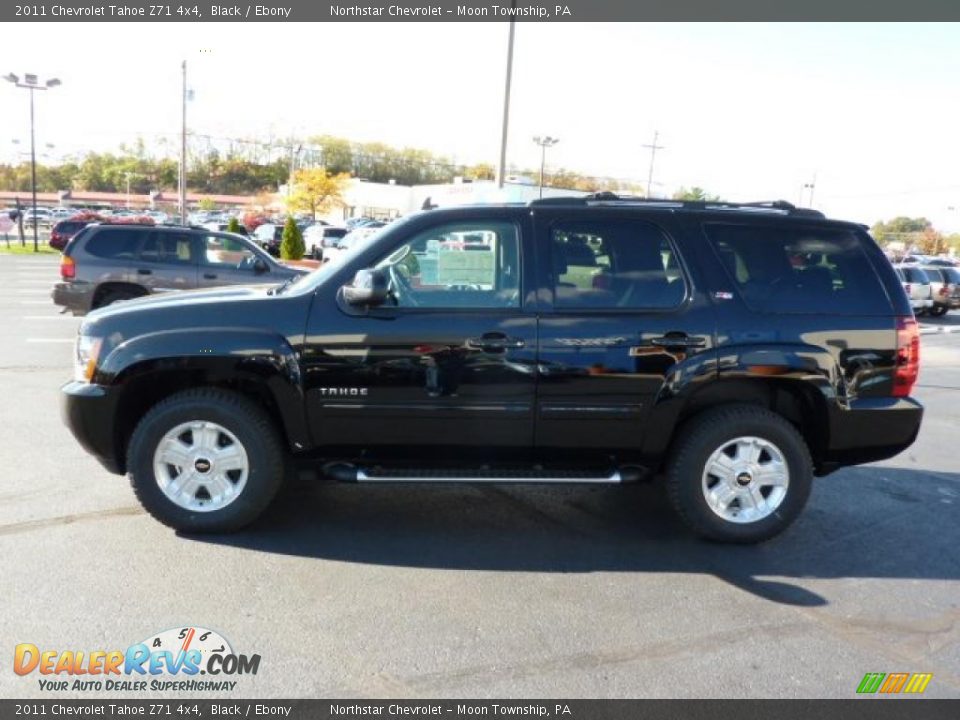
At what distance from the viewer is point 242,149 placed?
420 feet

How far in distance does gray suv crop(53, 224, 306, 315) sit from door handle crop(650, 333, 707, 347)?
8517 millimetres

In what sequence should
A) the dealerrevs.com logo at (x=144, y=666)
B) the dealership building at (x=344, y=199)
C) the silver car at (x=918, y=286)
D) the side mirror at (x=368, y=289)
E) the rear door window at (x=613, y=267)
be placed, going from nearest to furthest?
the dealerrevs.com logo at (x=144, y=666) < the side mirror at (x=368, y=289) < the rear door window at (x=613, y=267) < the silver car at (x=918, y=286) < the dealership building at (x=344, y=199)

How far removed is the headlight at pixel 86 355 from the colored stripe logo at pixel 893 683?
13.7 feet

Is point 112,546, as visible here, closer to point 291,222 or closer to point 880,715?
point 880,715

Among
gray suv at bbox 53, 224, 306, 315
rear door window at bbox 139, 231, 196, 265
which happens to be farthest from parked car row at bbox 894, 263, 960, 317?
rear door window at bbox 139, 231, 196, 265

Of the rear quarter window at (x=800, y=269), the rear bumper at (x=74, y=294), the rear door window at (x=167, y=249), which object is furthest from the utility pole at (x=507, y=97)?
the rear quarter window at (x=800, y=269)

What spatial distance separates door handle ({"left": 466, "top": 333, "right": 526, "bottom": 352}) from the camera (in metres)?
4.39

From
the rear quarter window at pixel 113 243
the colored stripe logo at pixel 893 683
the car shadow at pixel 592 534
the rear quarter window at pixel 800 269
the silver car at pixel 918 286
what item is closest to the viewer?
the colored stripe logo at pixel 893 683

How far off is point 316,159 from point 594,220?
13643 centimetres

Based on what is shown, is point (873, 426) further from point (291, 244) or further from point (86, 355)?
point (291, 244)

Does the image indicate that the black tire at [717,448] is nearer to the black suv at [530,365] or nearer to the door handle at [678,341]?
the black suv at [530,365]

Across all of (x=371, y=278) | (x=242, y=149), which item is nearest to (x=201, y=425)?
(x=371, y=278)

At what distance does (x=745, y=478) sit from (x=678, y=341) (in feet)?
3.03

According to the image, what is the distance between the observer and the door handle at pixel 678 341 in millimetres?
4484
